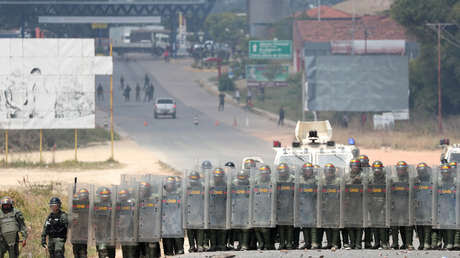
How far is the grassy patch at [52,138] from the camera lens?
145 feet

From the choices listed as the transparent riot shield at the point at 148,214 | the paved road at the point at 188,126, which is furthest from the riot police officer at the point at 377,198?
the paved road at the point at 188,126

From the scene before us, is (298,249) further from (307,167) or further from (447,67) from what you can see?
(447,67)

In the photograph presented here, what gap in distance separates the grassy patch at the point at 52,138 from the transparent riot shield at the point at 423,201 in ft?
96.7

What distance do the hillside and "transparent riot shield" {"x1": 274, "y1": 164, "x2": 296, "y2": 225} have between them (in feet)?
406

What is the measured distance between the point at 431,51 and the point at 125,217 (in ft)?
158

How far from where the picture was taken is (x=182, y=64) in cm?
11425

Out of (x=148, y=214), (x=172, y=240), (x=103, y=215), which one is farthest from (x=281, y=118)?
(x=103, y=215)

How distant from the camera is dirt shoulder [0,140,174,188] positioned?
113 ft

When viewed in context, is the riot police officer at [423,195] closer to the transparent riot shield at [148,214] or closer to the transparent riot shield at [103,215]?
the transparent riot shield at [148,214]

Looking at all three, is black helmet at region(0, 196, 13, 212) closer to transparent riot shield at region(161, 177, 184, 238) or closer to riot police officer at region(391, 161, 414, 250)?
transparent riot shield at region(161, 177, 184, 238)

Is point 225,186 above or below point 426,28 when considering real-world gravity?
below

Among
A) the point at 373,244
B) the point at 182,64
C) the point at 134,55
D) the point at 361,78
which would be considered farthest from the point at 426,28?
the point at 134,55

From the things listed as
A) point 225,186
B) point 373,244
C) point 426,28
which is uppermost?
point 426,28

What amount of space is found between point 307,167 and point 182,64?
3841 inches
